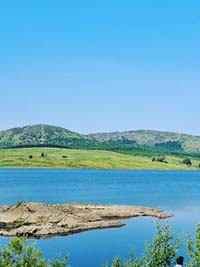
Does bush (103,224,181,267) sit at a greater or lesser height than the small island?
greater

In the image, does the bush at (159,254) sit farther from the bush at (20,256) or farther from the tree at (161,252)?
the bush at (20,256)

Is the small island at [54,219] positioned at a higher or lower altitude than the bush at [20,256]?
lower

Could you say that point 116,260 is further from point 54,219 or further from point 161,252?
point 54,219

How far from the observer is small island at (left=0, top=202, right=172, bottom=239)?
3115 inches

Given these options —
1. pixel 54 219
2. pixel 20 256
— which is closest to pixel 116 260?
pixel 20 256

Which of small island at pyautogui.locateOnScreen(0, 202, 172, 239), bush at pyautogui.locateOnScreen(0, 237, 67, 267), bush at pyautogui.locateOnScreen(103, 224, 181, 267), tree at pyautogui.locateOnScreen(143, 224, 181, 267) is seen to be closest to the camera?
bush at pyautogui.locateOnScreen(0, 237, 67, 267)

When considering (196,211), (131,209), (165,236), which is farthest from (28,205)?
(165,236)

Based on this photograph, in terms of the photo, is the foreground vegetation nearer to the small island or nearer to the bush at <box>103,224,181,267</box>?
the bush at <box>103,224,181,267</box>

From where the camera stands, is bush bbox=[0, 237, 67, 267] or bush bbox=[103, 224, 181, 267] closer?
bush bbox=[0, 237, 67, 267]

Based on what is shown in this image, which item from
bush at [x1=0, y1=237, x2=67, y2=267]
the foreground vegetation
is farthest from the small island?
bush at [x1=0, y1=237, x2=67, y2=267]

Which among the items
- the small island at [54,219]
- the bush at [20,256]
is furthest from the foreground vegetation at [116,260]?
the small island at [54,219]

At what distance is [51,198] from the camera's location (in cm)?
13338

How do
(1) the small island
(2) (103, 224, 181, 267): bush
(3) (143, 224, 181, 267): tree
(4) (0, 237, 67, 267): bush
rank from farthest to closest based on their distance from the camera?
1. (1) the small island
2. (3) (143, 224, 181, 267): tree
3. (2) (103, 224, 181, 267): bush
4. (4) (0, 237, 67, 267): bush

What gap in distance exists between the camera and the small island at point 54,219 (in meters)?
79.1
